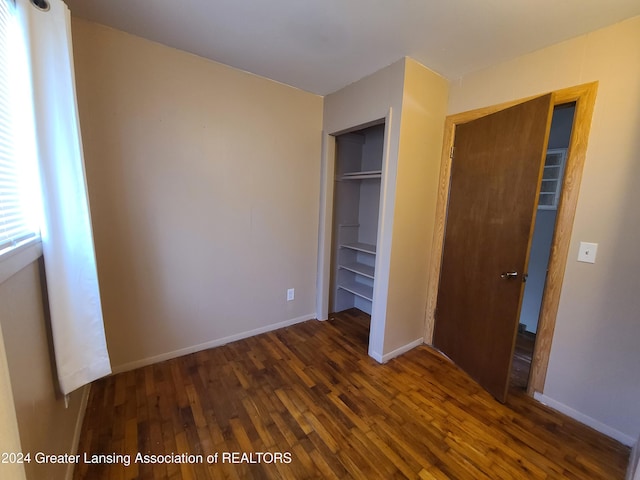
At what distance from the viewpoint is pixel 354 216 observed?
3.16 meters

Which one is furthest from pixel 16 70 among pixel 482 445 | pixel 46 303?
pixel 482 445

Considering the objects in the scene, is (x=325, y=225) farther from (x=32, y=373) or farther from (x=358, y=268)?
(x=32, y=373)

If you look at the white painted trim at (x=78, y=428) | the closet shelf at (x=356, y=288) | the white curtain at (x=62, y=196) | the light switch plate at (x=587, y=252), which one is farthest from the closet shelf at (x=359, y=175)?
the white painted trim at (x=78, y=428)

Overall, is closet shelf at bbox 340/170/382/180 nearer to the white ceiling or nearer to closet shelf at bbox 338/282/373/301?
the white ceiling

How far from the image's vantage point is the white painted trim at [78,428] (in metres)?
1.19

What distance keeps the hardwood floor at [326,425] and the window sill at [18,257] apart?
3.50 ft

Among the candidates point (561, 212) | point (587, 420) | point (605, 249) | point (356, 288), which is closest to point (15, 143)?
point (356, 288)

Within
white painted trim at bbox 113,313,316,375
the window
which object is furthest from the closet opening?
the window

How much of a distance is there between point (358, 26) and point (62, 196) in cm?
182

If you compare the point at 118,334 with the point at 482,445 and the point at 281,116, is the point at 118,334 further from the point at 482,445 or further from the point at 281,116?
the point at 482,445

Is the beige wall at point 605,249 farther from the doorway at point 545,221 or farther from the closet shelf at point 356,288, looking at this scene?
the closet shelf at point 356,288

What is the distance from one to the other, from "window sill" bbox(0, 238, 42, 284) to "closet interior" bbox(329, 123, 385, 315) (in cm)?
235

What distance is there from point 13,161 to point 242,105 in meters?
1.51

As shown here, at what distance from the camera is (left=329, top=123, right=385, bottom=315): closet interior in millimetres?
2943
